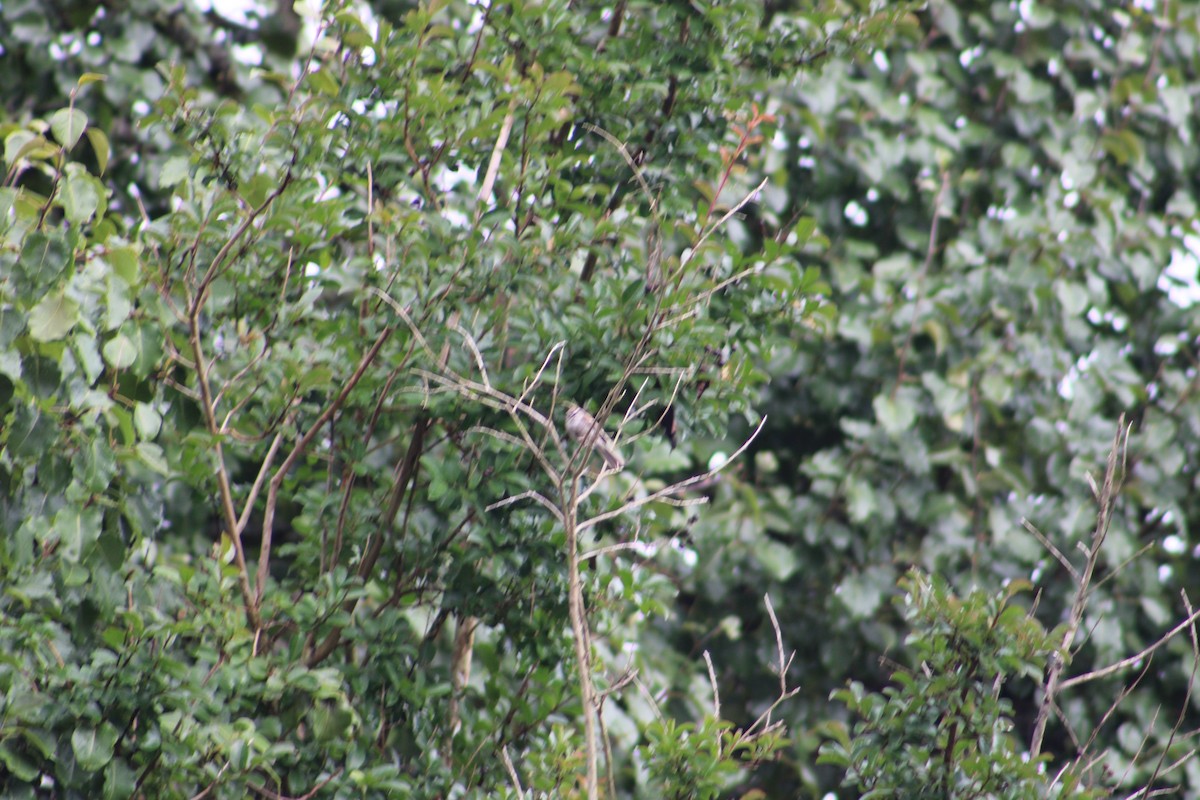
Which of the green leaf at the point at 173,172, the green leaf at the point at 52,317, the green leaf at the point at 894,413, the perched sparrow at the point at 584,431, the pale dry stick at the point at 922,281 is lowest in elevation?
the green leaf at the point at 894,413

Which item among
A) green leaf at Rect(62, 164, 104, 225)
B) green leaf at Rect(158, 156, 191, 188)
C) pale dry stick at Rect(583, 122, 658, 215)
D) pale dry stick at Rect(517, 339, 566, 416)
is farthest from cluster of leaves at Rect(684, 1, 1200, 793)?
green leaf at Rect(62, 164, 104, 225)

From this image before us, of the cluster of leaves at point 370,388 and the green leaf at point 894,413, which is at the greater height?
the cluster of leaves at point 370,388

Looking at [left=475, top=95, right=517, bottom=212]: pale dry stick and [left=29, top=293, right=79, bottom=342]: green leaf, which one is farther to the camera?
[left=475, top=95, right=517, bottom=212]: pale dry stick

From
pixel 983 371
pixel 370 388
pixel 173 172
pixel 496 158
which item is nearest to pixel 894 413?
pixel 983 371

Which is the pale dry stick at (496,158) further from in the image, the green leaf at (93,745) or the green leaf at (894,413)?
the green leaf at (894,413)

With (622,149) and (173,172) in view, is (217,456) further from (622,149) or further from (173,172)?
(622,149)

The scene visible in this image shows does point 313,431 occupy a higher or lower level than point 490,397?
lower

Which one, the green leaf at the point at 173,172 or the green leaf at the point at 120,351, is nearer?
the green leaf at the point at 120,351

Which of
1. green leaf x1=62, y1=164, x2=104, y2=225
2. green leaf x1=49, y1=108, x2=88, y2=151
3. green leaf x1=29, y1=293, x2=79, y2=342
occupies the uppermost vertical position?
green leaf x1=49, y1=108, x2=88, y2=151

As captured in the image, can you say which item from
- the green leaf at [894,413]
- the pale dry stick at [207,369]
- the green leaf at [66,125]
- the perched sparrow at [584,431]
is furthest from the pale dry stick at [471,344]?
the green leaf at [894,413]

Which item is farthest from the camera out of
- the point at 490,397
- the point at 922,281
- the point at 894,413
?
the point at 922,281

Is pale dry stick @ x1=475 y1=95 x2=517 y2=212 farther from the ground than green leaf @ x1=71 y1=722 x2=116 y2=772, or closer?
farther from the ground

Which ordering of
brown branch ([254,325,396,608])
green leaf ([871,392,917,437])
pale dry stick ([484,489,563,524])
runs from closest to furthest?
1. pale dry stick ([484,489,563,524])
2. brown branch ([254,325,396,608])
3. green leaf ([871,392,917,437])

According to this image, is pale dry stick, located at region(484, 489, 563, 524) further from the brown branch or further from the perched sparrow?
the brown branch
